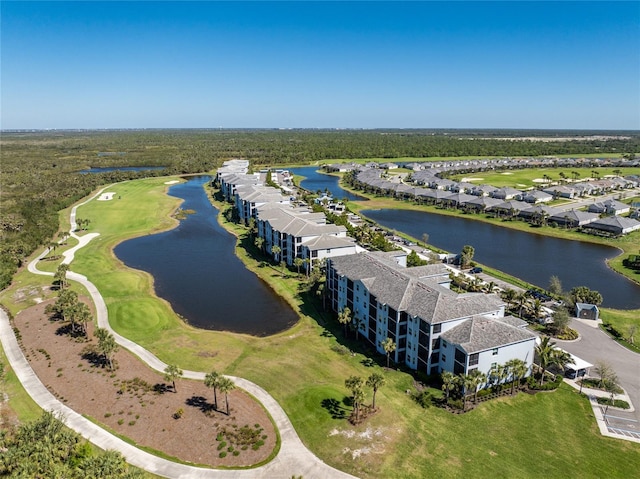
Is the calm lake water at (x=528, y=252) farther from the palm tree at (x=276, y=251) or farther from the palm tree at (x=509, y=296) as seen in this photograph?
the palm tree at (x=276, y=251)

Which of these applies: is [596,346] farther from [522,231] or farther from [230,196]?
[230,196]

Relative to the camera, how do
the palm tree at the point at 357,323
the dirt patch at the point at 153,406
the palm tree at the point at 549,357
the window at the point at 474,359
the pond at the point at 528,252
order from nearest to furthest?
the dirt patch at the point at 153,406, the window at the point at 474,359, the palm tree at the point at 549,357, the palm tree at the point at 357,323, the pond at the point at 528,252

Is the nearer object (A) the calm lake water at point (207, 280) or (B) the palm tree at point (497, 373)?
(B) the palm tree at point (497, 373)

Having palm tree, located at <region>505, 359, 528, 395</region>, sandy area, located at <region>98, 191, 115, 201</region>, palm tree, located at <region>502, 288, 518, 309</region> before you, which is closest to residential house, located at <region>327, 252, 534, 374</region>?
palm tree, located at <region>505, 359, 528, 395</region>

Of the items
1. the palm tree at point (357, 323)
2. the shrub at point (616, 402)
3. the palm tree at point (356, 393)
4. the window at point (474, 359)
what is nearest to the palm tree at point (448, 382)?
the window at point (474, 359)

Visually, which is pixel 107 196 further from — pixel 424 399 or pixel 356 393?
pixel 424 399

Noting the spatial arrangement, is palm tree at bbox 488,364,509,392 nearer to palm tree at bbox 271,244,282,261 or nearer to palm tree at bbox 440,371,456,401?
palm tree at bbox 440,371,456,401
